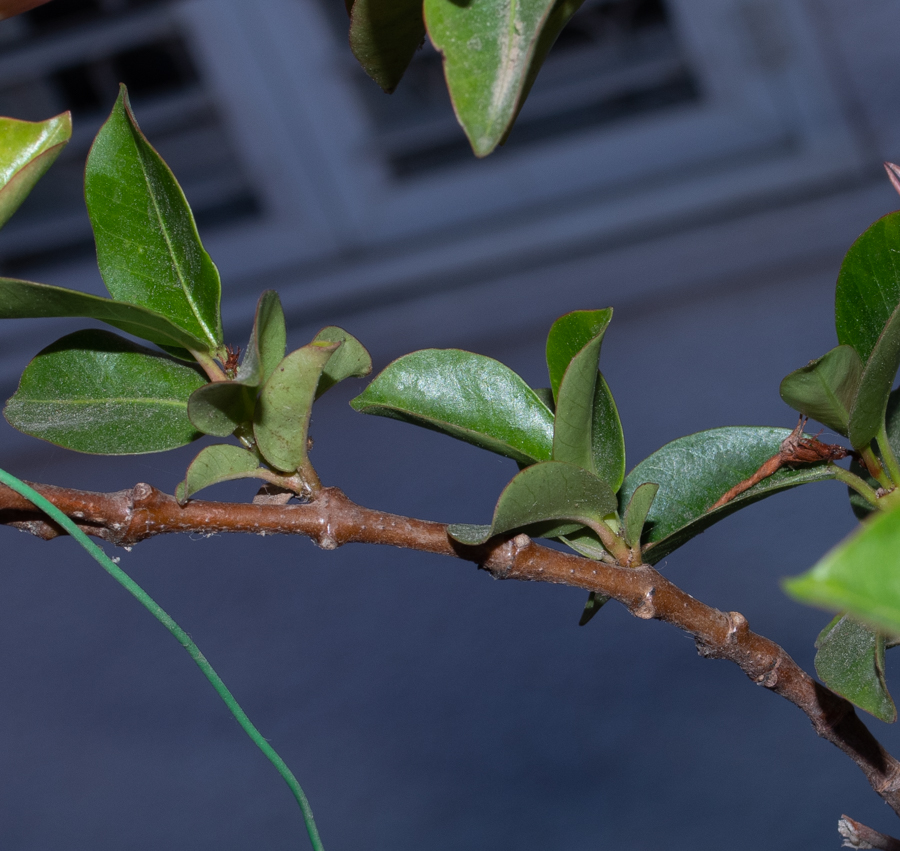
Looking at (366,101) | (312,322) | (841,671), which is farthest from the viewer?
(312,322)

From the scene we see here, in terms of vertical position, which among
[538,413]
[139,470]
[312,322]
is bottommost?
[139,470]

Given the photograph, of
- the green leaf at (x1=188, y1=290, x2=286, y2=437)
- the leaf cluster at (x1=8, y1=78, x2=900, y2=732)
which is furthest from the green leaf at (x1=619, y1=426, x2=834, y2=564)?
the green leaf at (x1=188, y1=290, x2=286, y2=437)

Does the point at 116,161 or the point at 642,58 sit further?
the point at 642,58

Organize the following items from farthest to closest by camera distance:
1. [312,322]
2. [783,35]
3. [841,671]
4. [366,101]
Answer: [312,322]
[366,101]
[783,35]
[841,671]

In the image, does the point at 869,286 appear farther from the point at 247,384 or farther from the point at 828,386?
the point at 247,384

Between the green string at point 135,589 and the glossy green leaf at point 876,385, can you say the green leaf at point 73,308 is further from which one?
the glossy green leaf at point 876,385

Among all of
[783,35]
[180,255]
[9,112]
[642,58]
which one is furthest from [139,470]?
[180,255]

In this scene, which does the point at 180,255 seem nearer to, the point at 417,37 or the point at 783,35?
the point at 417,37
